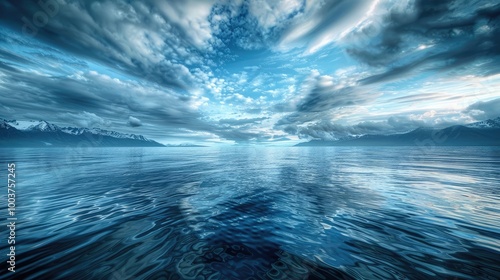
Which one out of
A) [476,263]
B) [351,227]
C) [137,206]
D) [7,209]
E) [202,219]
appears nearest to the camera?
[476,263]

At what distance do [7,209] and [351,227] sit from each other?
24.6 m

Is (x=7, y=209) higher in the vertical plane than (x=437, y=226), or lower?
higher

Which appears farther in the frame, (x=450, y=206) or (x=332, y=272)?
(x=450, y=206)

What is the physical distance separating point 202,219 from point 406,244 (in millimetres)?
11422

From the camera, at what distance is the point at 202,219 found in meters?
11.6

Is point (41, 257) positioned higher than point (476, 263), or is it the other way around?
point (41, 257)

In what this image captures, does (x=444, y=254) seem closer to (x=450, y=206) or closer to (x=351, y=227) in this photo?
→ (x=351, y=227)

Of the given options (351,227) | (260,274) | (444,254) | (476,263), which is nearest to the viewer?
(260,274)

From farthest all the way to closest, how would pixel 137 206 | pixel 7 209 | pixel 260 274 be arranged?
pixel 137 206, pixel 7 209, pixel 260 274

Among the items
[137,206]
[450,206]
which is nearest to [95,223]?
[137,206]

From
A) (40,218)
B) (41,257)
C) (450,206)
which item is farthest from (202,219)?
(450,206)

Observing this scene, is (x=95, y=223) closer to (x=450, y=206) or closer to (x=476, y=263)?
(x=476, y=263)

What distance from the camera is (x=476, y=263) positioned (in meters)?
7.25

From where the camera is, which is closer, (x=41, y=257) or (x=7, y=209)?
(x=41, y=257)
